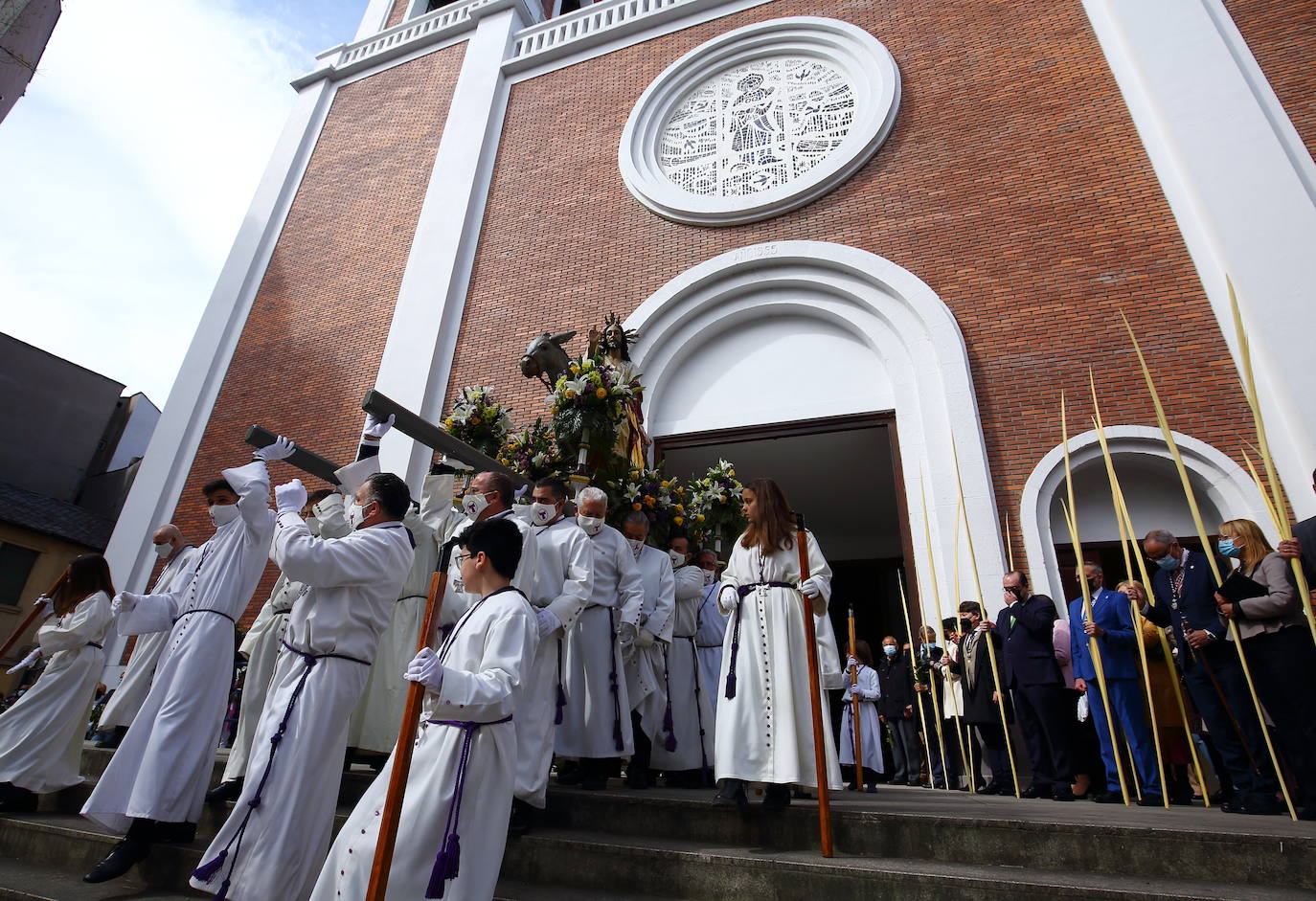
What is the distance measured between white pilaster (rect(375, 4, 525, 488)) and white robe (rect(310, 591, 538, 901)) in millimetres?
7745

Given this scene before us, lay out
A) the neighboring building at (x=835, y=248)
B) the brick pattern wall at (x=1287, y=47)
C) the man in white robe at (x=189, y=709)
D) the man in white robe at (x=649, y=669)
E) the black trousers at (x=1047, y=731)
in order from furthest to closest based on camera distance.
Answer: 1. the brick pattern wall at (x=1287, y=47)
2. the neighboring building at (x=835, y=248)
3. the black trousers at (x=1047, y=731)
4. the man in white robe at (x=649, y=669)
5. the man in white robe at (x=189, y=709)

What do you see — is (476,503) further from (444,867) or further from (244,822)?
(444,867)

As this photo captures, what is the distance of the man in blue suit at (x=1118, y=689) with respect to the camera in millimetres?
5273

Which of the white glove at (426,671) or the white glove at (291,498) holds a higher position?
the white glove at (291,498)

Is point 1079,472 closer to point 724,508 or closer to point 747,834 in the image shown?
point 724,508

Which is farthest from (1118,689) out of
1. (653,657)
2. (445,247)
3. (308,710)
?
(445,247)

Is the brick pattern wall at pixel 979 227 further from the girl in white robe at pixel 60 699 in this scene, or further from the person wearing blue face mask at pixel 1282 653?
the girl in white robe at pixel 60 699

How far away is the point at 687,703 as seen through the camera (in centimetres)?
545

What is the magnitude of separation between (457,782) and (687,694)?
10.8ft

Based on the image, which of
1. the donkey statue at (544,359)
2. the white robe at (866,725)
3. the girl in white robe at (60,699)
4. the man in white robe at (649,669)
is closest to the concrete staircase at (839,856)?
the girl in white robe at (60,699)

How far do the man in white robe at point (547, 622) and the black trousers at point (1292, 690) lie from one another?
3.91 metres

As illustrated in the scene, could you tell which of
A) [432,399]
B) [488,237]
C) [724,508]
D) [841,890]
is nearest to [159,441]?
[432,399]

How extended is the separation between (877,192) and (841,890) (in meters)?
9.09

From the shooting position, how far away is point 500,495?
3.84 metres
